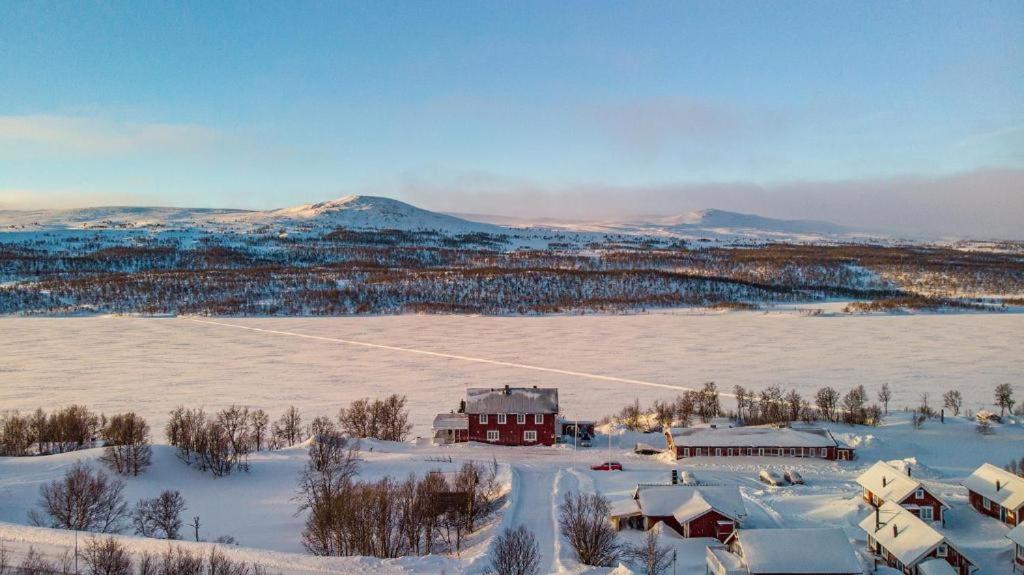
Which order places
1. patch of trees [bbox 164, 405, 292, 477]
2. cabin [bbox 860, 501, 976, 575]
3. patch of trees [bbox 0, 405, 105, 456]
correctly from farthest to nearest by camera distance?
1. patch of trees [bbox 0, 405, 105, 456]
2. patch of trees [bbox 164, 405, 292, 477]
3. cabin [bbox 860, 501, 976, 575]

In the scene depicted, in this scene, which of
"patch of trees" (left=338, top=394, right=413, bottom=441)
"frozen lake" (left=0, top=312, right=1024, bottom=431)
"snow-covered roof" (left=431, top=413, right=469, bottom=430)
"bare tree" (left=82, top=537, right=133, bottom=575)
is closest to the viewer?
"bare tree" (left=82, top=537, right=133, bottom=575)

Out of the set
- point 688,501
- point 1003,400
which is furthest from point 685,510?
point 1003,400

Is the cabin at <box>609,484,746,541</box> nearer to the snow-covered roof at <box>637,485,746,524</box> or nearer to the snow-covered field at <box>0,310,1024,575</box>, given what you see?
the snow-covered roof at <box>637,485,746,524</box>

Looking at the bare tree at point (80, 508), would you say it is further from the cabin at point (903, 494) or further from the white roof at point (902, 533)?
the cabin at point (903, 494)

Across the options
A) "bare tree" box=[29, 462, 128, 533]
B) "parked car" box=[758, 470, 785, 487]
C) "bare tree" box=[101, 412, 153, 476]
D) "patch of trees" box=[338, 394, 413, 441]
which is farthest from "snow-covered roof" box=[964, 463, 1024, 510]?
"bare tree" box=[101, 412, 153, 476]

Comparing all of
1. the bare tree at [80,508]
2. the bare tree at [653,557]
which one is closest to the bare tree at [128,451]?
the bare tree at [80,508]

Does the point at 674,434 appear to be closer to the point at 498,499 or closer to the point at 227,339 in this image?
the point at 498,499
